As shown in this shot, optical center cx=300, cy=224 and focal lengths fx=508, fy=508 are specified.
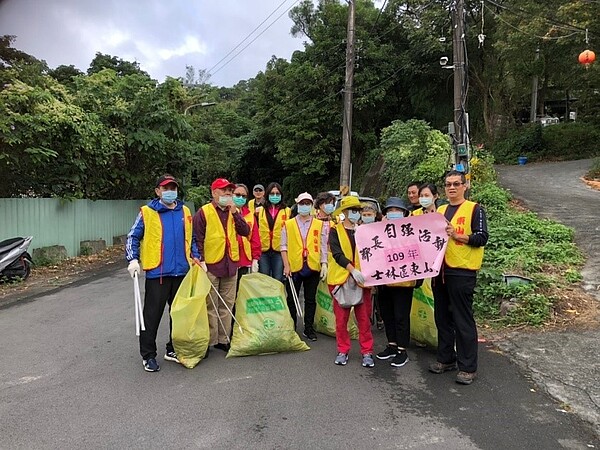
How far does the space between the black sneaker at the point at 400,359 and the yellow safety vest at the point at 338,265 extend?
0.88 m

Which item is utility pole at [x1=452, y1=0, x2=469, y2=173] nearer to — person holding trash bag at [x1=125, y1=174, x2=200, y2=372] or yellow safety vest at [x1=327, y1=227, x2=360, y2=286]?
yellow safety vest at [x1=327, y1=227, x2=360, y2=286]

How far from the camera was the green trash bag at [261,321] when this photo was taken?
16.3 ft

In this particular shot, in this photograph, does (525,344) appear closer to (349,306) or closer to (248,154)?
(349,306)

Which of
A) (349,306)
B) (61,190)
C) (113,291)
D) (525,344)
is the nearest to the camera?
(349,306)

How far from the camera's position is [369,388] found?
4.21m

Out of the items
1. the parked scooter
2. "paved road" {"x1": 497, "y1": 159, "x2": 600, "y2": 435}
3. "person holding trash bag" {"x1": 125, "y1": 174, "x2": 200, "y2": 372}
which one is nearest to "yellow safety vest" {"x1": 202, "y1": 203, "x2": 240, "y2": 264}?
"person holding trash bag" {"x1": 125, "y1": 174, "x2": 200, "y2": 372}

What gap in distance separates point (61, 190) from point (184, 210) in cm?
905

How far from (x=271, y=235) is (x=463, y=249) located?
263 cm

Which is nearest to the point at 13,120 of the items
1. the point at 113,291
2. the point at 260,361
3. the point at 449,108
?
the point at 113,291

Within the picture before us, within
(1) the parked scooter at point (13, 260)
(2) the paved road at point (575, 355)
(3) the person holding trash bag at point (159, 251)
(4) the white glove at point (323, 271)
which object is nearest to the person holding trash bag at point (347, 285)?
(4) the white glove at point (323, 271)

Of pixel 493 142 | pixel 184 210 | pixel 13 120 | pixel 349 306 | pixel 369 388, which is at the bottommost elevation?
pixel 369 388

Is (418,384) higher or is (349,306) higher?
(349,306)

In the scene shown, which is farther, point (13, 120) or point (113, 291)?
point (13, 120)

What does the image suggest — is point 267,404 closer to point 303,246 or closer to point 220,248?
point 220,248
